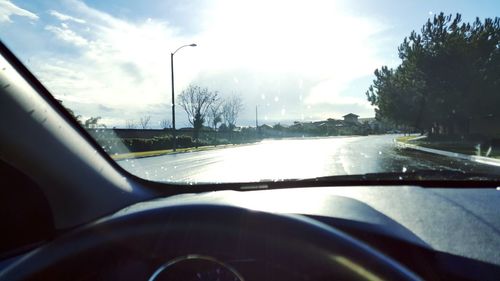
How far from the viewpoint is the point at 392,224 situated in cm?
259

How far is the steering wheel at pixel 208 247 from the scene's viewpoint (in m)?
1.71

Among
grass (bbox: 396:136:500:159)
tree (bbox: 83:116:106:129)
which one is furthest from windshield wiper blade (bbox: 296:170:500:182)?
grass (bbox: 396:136:500:159)

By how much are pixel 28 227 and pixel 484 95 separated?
42.3 m

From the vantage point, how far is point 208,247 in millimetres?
1816

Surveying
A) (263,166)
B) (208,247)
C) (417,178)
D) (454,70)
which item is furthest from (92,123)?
(454,70)

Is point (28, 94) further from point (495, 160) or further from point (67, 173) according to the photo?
point (495, 160)

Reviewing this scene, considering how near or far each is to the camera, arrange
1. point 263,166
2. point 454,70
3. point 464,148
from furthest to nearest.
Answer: point 454,70 < point 464,148 < point 263,166

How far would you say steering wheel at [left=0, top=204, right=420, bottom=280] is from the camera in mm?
1709

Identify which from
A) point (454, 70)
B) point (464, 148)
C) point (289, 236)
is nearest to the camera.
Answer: point (289, 236)

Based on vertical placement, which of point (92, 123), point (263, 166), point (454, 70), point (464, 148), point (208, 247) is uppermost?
point (454, 70)

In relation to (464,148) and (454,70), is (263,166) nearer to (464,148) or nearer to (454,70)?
(464,148)

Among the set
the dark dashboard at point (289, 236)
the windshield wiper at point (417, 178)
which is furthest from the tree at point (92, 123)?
the windshield wiper at point (417, 178)

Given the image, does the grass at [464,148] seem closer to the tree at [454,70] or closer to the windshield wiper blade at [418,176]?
the tree at [454,70]

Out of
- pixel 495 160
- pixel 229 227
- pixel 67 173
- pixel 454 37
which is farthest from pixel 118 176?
pixel 454 37
